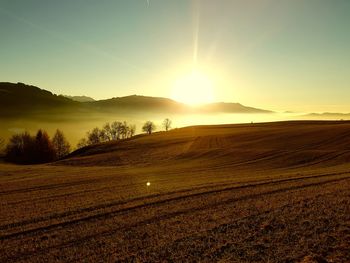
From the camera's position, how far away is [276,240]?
1271cm

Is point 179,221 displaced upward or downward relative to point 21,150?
upward

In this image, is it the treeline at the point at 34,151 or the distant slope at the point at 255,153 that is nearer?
the distant slope at the point at 255,153

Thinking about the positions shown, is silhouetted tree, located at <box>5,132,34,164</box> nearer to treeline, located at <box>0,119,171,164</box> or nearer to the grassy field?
treeline, located at <box>0,119,171,164</box>

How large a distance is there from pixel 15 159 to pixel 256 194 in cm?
10042

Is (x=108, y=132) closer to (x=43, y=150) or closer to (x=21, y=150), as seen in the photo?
(x=21, y=150)

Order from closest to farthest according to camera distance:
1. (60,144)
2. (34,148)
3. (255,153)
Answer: (255,153) < (34,148) < (60,144)

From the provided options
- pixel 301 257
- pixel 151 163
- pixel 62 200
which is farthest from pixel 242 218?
pixel 151 163

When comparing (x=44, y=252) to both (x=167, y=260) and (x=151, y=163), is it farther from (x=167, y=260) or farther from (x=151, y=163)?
(x=151, y=163)

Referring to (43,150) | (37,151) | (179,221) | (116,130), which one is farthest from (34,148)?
(179,221)

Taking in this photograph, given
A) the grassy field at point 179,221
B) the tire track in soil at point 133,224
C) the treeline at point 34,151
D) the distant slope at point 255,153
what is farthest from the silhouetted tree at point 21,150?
the tire track in soil at point 133,224

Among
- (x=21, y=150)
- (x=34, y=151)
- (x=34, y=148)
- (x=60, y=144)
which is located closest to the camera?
(x=34, y=151)

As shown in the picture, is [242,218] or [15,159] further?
[15,159]

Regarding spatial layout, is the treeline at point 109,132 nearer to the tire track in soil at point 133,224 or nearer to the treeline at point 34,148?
the treeline at point 34,148

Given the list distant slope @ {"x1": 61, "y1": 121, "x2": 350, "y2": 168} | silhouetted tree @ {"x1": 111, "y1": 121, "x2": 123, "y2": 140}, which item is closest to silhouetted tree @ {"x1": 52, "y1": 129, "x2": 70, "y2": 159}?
silhouetted tree @ {"x1": 111, "y1": 121, "x2": 123, "y2": 140}
